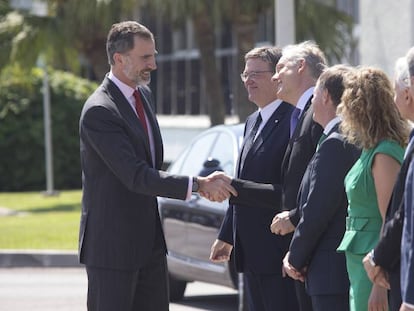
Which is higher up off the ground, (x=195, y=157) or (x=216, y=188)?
(x=216, y=188)

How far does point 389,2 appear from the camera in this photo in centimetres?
1566

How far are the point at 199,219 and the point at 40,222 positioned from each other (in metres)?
9.63

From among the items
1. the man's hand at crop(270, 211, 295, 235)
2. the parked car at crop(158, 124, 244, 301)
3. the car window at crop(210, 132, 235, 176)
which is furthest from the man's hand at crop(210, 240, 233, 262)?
the car window at crop(210, 132, 235, 176)

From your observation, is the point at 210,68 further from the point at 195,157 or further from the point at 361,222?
the point at 361,222

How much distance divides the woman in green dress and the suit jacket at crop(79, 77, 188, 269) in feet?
4.06

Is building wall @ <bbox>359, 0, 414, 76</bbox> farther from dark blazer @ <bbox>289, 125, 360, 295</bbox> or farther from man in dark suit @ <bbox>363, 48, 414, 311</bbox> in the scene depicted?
man in dark suit @ <bbox>363, 48, 414, 311</bbox>

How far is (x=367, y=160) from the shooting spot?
545 cm

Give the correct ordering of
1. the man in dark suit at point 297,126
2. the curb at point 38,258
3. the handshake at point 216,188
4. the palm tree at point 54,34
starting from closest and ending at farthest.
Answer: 1. the man in dark suit at point 297,126
2. the handshake at point 216,188
3. the curb at point 38,258
4. the palm tree at point 54,34

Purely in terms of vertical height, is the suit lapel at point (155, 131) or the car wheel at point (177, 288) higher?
the suit lapel at point (155, 131)

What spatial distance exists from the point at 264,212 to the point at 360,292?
4.34ft

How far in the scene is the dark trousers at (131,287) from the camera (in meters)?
6.42

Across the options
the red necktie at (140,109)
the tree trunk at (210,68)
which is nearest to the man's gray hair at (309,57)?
the red necktie at (140,109)

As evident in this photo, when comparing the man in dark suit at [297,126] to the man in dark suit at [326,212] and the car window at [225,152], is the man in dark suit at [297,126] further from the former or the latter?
the car window at [225,152]

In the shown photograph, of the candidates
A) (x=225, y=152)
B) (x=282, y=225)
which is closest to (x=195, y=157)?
(x=225, y=152)
